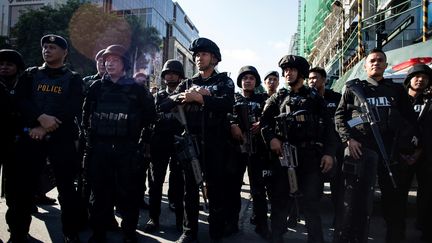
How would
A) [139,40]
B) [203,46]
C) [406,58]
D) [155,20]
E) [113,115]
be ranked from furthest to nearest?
1. [155,20]
2. [139,40]
3. [406,58]
4. [203,46]
5. [113,115]

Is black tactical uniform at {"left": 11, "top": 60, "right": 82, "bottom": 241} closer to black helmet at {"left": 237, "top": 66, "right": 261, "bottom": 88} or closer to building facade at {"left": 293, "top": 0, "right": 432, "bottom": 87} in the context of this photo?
black helmet at {"left": 237, "top": 66, "right": 261, "bottom": 88}

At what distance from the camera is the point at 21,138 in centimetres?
351

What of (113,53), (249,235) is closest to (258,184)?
(249,235)

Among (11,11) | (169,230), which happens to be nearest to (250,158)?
(169,230)

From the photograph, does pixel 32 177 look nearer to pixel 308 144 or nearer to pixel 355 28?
pixel 308 144

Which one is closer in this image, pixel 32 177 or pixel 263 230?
pixel 32 177

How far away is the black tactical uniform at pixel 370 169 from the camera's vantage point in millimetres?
3543

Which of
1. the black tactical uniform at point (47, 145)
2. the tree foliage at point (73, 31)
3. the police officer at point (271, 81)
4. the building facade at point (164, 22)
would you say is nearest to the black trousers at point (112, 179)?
the black tactical uniform at point (47, 145)

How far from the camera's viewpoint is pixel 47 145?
3.58 metres

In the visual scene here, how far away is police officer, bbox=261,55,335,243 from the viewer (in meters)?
3.44

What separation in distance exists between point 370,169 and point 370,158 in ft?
0.34

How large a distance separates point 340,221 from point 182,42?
75599 mm

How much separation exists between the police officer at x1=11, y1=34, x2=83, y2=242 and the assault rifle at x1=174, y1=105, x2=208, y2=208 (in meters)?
1.04

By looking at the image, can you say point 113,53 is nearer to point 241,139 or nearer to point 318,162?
point 241,139
